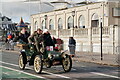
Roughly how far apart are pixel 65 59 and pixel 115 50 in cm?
948

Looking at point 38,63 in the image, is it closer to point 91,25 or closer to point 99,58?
point 99,58

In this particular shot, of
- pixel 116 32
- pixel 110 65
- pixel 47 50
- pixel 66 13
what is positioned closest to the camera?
pixel 47 50

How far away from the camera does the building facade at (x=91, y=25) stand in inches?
1063

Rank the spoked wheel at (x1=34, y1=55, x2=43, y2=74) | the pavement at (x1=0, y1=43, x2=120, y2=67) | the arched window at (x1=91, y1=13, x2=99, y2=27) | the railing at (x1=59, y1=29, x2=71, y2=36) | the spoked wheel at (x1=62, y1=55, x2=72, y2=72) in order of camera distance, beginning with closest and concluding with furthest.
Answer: the spoked wheel at (x1=34, y1=55, x2=43, y2=74), the spoked wheel at (x1=62, y1=55, x2=72, y2=72), the pavement at (x1=0, y1=43, x2=120, y2=67), the railing at (x1=59, y1=29, x2=71, y2=36), the arched window at (x1=91, y1=13, x2=99, y2=27)

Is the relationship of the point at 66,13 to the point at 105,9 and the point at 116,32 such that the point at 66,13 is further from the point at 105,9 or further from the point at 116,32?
the point at 116,32

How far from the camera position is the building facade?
2700 cm

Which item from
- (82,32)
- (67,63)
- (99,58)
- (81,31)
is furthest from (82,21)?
(67,63)

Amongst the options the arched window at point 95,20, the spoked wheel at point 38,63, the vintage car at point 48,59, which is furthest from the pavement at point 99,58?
the arched window at point 95,20

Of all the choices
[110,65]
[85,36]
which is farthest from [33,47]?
[85,36]

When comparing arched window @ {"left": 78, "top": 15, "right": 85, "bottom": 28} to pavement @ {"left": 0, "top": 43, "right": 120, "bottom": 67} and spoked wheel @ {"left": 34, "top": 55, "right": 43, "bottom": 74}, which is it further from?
spoked wheel @ {"left": 34, "top": 55, "right": 43, "bottom": 74}

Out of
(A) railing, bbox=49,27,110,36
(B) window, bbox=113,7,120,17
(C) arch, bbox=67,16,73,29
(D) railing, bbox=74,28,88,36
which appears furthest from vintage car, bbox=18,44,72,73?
(C) arch, bbox=67,16,73,29

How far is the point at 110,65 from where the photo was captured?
719 inches

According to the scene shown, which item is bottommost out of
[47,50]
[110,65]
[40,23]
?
[110,65]

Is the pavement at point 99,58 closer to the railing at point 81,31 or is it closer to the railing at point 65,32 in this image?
the railing at point 81,31
